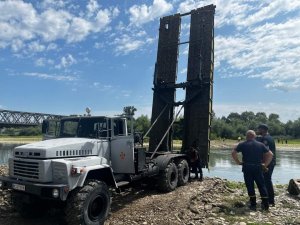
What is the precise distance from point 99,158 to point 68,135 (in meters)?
1.09

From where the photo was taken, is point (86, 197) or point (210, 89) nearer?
point (86, 197)

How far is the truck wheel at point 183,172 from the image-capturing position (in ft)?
34.7

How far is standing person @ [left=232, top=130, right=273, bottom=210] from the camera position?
25.8 feet

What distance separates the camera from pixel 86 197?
20.8 feet

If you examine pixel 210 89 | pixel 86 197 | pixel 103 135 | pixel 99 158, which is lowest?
pixel 86 197

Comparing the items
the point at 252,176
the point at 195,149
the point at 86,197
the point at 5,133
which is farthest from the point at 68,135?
the point at 5,133

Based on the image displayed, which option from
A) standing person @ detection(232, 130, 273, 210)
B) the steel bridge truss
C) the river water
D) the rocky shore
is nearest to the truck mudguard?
the rocky shore

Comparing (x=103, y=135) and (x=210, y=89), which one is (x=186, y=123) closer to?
(x=210, y=89)

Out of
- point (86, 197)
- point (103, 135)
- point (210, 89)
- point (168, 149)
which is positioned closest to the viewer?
point (86, 197)

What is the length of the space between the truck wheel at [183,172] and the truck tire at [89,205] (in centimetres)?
402

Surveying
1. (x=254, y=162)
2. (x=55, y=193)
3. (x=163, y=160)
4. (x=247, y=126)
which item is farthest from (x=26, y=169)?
(x=247, y=126)

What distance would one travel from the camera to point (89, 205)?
6.47m

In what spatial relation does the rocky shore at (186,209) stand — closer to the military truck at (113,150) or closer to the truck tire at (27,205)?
the truck tire at (27,205)

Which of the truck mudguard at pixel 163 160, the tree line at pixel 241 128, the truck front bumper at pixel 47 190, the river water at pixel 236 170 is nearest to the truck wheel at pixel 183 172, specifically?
the truck mudguard at pixel 163 160
